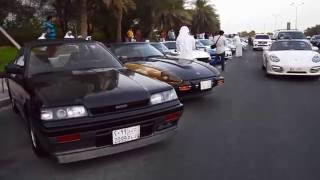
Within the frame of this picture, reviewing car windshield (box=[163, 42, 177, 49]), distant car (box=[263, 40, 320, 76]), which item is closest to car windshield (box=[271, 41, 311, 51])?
distant car (box=[263, 40, 320, 76])

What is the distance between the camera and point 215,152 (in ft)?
15.3

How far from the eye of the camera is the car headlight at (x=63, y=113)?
3979 millimetres

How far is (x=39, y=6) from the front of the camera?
65.4 feet

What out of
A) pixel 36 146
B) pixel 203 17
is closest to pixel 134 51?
pixel 36 146

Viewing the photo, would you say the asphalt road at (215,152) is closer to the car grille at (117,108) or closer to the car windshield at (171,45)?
the car grille at (117,108)

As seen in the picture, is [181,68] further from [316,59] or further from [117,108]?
[316,59]

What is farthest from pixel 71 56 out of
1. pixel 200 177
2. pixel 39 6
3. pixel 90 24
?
pixel 90 24

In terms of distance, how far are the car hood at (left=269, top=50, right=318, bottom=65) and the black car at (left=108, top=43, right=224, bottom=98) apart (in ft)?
13.1

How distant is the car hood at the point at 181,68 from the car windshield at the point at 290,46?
5.09m

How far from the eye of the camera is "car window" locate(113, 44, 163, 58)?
334 inches

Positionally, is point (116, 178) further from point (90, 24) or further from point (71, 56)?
point (90, 24)

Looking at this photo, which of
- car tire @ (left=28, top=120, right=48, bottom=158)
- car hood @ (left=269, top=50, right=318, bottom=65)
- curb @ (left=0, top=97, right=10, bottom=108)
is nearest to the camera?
car tire @ (left=28, top=120, right=48, bottom=158)

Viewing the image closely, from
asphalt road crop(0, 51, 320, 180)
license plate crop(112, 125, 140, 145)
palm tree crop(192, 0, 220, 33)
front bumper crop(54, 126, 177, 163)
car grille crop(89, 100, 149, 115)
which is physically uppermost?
palm tree crop(192, 0, 220, 33)

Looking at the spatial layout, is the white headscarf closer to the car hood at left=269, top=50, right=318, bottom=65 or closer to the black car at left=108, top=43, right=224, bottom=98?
the car hood at left=269, top=50, right=318, bottom=65
